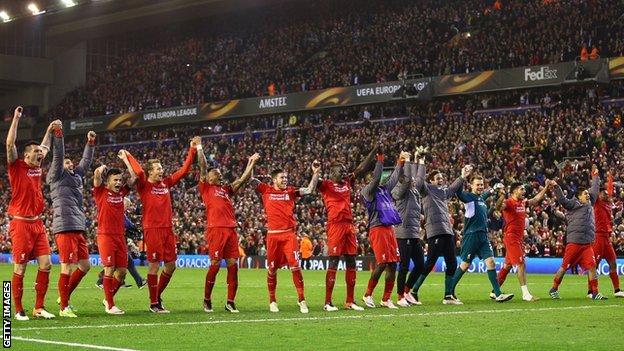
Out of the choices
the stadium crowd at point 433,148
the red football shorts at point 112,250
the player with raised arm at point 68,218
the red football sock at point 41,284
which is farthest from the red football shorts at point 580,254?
the red football sock at point 41,284

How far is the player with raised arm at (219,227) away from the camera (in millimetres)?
16109

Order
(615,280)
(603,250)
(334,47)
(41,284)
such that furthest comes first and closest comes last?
(334,47) → (603,250) → (615,280) → (41,284)

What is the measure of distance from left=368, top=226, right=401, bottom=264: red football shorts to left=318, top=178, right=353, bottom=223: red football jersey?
1.93 ft

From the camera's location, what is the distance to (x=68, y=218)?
15227 millimetres

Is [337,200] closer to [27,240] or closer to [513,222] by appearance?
[513,222]

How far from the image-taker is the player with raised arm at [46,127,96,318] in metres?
15.1

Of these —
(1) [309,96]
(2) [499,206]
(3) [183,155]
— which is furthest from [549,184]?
(3) [183,155]

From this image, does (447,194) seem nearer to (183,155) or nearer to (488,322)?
(488,322)

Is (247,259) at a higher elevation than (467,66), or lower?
lower

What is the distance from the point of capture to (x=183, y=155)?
183ft

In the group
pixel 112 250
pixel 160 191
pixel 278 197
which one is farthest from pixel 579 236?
pixel 112 250

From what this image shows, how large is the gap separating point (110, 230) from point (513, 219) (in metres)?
8.22

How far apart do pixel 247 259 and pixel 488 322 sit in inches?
1198

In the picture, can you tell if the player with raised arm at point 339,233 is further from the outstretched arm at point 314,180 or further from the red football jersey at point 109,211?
the red football jersey at point 109,211
